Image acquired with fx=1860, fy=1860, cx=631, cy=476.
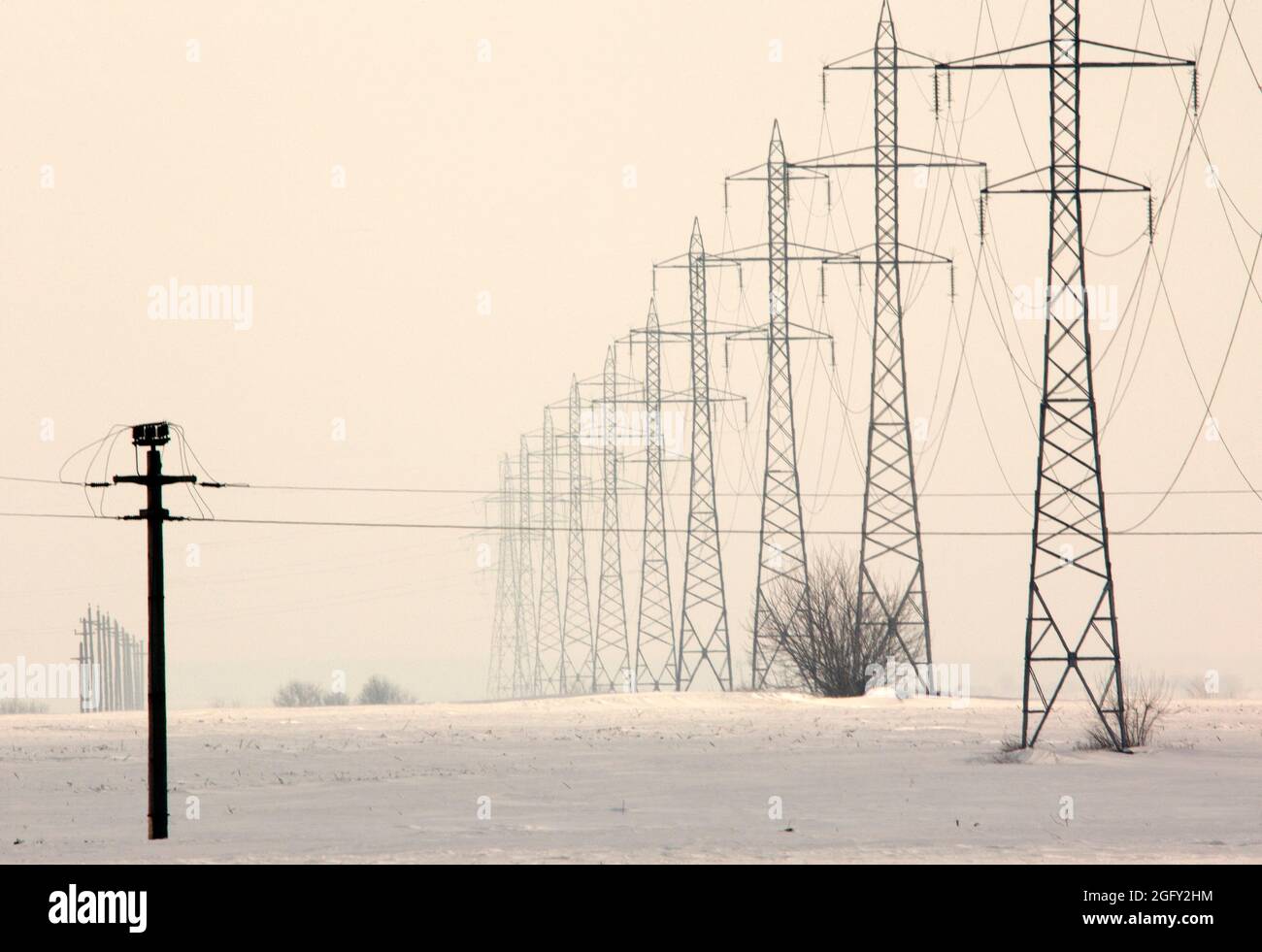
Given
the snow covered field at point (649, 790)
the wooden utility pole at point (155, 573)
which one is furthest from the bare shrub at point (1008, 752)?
the wooden utility pole at point (155, 573)

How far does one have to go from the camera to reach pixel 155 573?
29219mm

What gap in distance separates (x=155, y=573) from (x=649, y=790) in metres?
9.97

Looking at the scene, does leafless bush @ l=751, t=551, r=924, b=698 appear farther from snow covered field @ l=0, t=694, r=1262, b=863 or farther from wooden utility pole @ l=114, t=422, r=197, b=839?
wooden utility pole @ l=114, t=422, r=197, b=839

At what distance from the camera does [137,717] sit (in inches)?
2564

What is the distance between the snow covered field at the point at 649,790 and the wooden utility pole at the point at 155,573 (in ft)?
5.10

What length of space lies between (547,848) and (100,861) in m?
5.64

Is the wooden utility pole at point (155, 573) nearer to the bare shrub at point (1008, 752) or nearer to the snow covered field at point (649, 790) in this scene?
the snow covered field at point (649, 790)

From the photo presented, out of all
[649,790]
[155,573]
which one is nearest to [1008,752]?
[649,790]

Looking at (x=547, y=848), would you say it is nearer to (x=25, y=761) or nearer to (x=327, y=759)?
(x=327, y=759)

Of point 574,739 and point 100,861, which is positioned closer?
point 100,861

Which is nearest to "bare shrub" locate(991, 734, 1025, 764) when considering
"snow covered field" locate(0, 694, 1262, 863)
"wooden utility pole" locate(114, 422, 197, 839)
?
"snow covered field" locate(0, 694, 1262, 863)

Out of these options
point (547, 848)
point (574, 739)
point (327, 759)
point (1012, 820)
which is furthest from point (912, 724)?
point (547, 848)

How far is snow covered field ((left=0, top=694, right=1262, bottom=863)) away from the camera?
24.7 metres

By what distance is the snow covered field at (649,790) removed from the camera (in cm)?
2467
